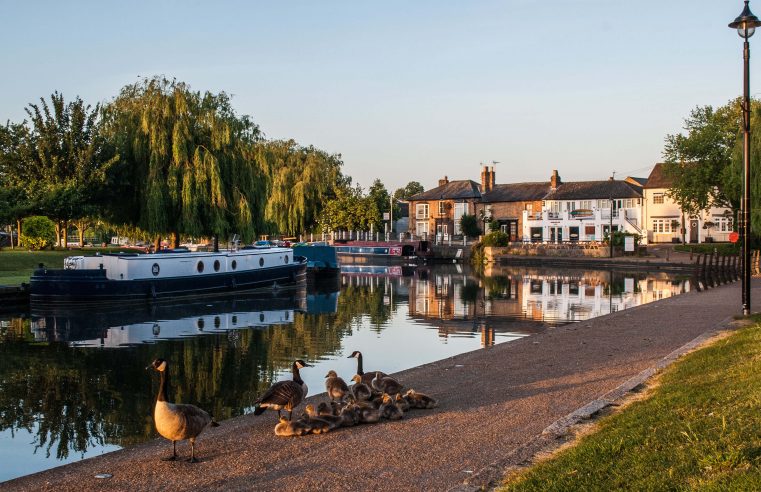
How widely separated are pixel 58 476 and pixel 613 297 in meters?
31.0

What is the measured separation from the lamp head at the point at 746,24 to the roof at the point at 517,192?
226ft

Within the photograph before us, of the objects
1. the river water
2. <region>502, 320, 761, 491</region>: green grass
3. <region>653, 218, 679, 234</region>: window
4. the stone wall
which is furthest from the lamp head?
<region>653, 218, 679, 234</region>: window

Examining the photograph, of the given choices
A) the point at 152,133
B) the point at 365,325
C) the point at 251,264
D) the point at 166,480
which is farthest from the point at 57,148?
the point at 166,480

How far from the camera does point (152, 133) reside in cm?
3775

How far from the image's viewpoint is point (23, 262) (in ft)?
125

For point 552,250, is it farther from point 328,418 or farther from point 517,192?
point 328,418

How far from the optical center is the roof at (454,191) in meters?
91.0

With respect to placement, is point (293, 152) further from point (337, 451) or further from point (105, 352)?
point (337, 451)

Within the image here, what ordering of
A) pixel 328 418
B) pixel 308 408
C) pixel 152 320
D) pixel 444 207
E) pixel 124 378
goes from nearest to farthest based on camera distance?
pixel 328 418 < pixel 308 408 < pixel 124 378 < pixel 152 320 < pixel 444 207

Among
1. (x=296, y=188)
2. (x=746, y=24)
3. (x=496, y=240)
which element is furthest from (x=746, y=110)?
(x=296, y=188)

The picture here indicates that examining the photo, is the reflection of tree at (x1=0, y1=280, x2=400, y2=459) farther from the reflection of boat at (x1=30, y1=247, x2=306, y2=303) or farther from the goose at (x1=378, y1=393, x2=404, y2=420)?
the reflection of boat at (x1=30, y1=247, x2=306, y2=303)

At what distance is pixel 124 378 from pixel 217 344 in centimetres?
518

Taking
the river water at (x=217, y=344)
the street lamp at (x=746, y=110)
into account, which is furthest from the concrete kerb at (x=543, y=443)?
the street lamp at (x=746, y=110)

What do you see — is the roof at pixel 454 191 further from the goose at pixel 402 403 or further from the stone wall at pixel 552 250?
the goose at pixel 402 403
